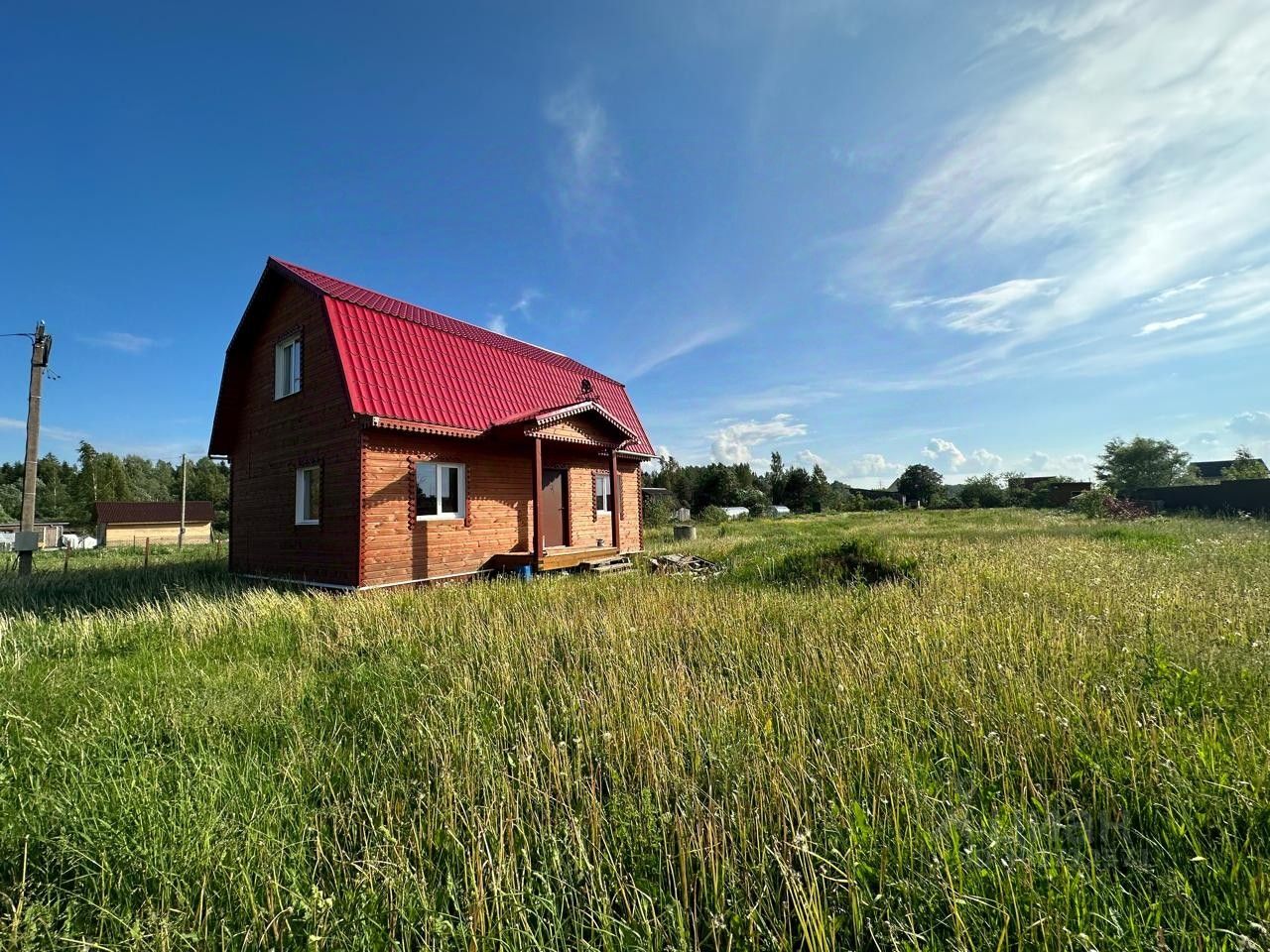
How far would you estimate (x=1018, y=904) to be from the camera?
1.77 m

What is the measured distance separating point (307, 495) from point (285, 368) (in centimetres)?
346

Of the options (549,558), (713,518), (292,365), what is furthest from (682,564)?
(713,518)

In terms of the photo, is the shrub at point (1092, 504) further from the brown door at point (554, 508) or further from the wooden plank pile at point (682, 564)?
the brown door at point (554, 508)

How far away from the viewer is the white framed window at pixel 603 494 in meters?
16.1

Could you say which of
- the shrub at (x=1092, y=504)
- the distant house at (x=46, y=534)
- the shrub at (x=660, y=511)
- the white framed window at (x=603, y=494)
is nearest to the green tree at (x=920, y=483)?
the shrub at (x=1092, y=504)

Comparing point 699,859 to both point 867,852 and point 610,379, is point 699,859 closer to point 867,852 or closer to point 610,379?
point 867,852

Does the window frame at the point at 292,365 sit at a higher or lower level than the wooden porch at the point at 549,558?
higher

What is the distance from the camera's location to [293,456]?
12.1 meters

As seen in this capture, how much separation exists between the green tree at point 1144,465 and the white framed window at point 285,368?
51.8 meters

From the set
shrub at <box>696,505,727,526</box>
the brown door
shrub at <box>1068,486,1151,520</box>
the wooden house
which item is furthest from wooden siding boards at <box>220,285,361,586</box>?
shrub at <box>1068,486,1151,520</box>

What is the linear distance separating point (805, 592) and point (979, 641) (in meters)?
3.05

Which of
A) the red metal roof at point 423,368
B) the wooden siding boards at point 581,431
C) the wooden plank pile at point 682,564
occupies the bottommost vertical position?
the wooden plank pile at point 682,564

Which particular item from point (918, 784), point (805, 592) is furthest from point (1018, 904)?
point (805, 592)

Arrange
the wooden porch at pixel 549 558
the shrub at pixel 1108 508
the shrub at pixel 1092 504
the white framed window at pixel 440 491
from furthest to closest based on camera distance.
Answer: the shrub at pixel 1092 504
the shrub at pixel 1108 508
the wooden porch at pixel 549 558
the white framed window at pixel 440 491
